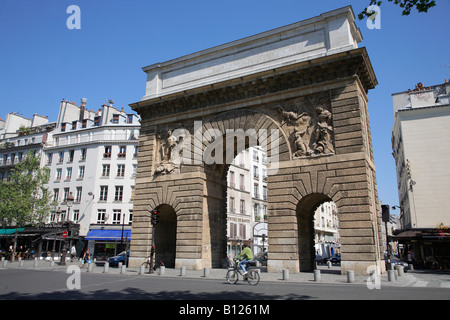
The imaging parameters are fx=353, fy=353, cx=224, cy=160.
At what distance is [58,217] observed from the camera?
41094mm

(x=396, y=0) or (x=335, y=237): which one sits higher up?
(x=396, y=0)

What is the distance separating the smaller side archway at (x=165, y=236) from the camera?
23242 millimetres

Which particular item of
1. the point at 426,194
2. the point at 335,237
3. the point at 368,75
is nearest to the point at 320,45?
the point at 368,75

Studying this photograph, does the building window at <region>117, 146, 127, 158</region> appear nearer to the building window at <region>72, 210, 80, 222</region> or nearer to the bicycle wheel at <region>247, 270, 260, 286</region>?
the building window at <region>72, 210, 80, 222</region>

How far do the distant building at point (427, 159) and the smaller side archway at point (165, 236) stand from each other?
21446mm

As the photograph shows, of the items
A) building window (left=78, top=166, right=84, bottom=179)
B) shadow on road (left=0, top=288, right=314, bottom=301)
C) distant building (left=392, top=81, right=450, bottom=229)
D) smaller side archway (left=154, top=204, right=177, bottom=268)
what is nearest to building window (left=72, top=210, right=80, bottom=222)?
building window (left=78, top=166, right=84, bottom=179)

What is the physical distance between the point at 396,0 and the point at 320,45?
11.6m

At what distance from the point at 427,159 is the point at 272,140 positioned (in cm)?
1960

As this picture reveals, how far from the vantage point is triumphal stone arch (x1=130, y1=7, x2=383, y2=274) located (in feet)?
57.3

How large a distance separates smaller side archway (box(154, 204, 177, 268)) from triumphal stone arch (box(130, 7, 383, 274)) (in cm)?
7

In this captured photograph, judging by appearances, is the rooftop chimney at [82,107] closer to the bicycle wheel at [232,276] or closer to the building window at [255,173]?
the building window at [255,173]

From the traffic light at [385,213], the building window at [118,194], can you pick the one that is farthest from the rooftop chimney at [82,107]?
the traffic light at [385,213]

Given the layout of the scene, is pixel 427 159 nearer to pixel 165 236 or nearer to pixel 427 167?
pixel 427 167
